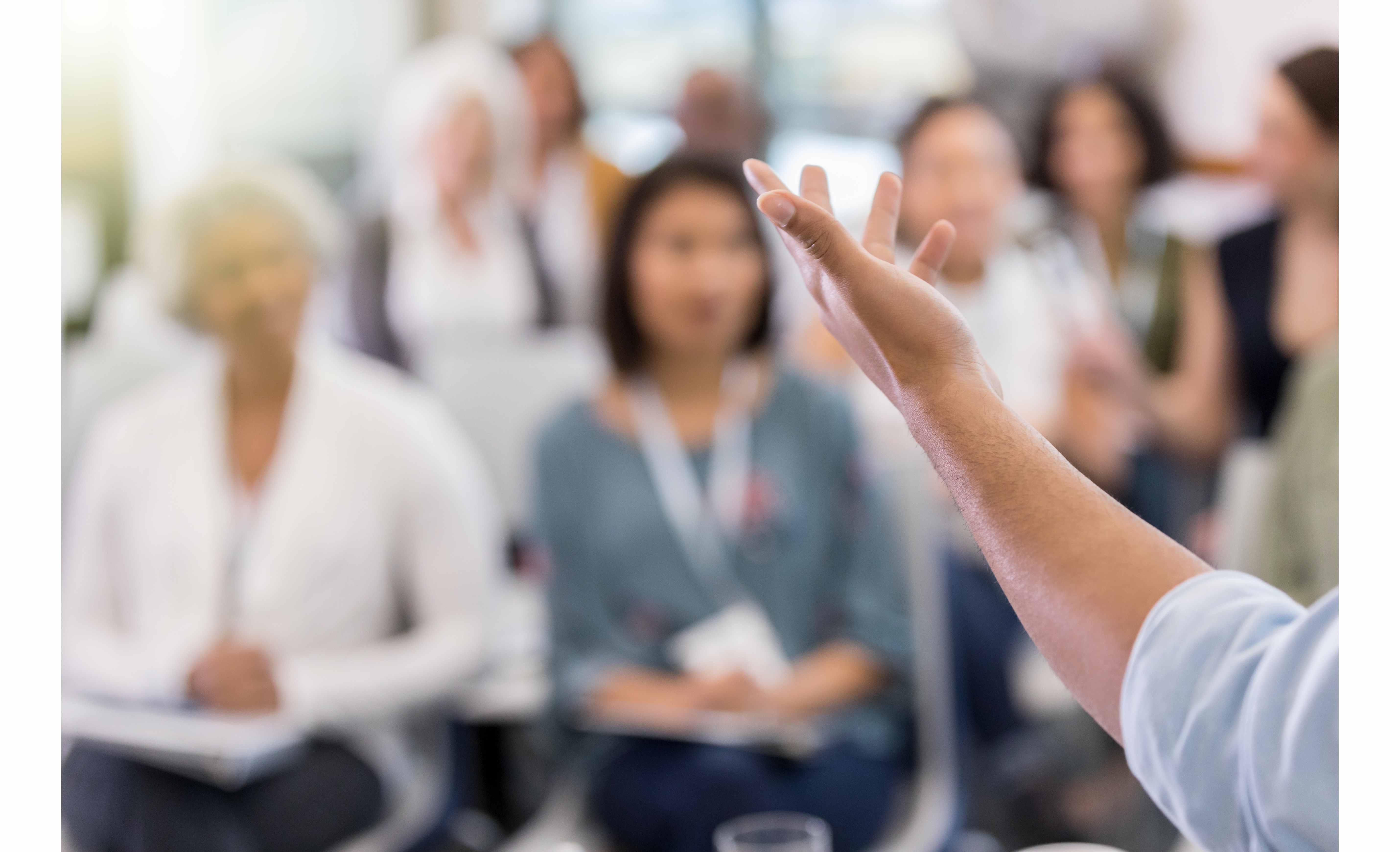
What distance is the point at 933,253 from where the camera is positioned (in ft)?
2.03

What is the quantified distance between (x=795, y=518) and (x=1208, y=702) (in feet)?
3.14

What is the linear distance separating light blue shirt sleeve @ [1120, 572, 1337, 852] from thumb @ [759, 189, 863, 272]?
21 cm

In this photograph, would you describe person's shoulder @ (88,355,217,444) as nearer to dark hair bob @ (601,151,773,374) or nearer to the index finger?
dark hair bob @ (601,151,773,374)

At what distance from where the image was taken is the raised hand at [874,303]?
0.49 m

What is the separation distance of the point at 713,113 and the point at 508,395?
4.23ft

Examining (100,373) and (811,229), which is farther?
(100,373)

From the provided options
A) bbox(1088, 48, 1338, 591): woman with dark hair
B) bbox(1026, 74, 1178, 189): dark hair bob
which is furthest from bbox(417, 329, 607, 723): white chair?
bbox(1026, 74, 1178, 189): dark hair bob

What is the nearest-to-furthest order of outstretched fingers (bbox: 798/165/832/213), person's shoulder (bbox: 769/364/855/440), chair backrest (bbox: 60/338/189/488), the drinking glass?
outstretched fingers (bbox: 798/165/832/213) → the drinking glass → person's shoulder (bbox: 769/364/855/440) → chair backrest (bbox: 60/338/189/488)

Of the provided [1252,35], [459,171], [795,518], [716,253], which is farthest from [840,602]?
[1252,35]

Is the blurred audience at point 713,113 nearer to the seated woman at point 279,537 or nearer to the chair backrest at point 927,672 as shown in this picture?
the seated woman at point 279,537

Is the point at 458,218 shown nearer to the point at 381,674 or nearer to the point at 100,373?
the point at 100,373

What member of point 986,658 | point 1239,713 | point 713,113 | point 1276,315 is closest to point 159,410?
point 986,658

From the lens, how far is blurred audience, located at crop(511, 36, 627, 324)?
253 centimetres

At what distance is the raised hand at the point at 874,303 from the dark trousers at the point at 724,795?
0.81 metres
